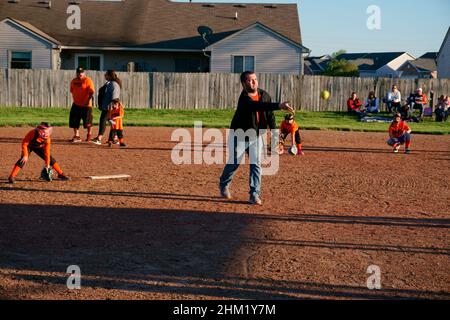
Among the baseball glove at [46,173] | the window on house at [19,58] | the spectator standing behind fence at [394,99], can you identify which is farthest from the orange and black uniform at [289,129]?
the window on house at [19,58]

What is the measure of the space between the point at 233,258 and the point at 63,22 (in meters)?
33.5

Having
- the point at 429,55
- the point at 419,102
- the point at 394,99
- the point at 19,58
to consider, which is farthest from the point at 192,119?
the point at 429,55

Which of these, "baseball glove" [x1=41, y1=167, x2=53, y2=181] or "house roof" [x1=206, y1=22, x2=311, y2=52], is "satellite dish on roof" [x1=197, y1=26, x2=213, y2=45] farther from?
"baseball glove" [x1=41, y1=167, x2=53, y2=181]

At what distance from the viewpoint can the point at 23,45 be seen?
116 feet

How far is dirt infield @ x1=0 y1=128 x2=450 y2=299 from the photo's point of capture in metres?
6.19

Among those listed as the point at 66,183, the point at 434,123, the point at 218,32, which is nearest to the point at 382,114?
the point at 434,123

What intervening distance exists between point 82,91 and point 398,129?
27.0 ft

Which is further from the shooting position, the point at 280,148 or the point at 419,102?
the point at 419,102

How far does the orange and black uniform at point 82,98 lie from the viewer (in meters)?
17.0

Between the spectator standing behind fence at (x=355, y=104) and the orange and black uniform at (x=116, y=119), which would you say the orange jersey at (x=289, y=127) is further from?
the spectator standing behind fence at (x=355, y=104)

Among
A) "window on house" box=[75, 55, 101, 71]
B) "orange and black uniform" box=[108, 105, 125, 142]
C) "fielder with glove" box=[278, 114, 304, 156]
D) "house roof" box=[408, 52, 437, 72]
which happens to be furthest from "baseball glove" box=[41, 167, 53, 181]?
"house roof" box=[408, 52, 437, 72]

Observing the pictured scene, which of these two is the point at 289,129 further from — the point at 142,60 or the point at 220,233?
the point at 142,60

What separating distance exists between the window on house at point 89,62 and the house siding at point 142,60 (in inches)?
10.9

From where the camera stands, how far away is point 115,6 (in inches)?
1585
